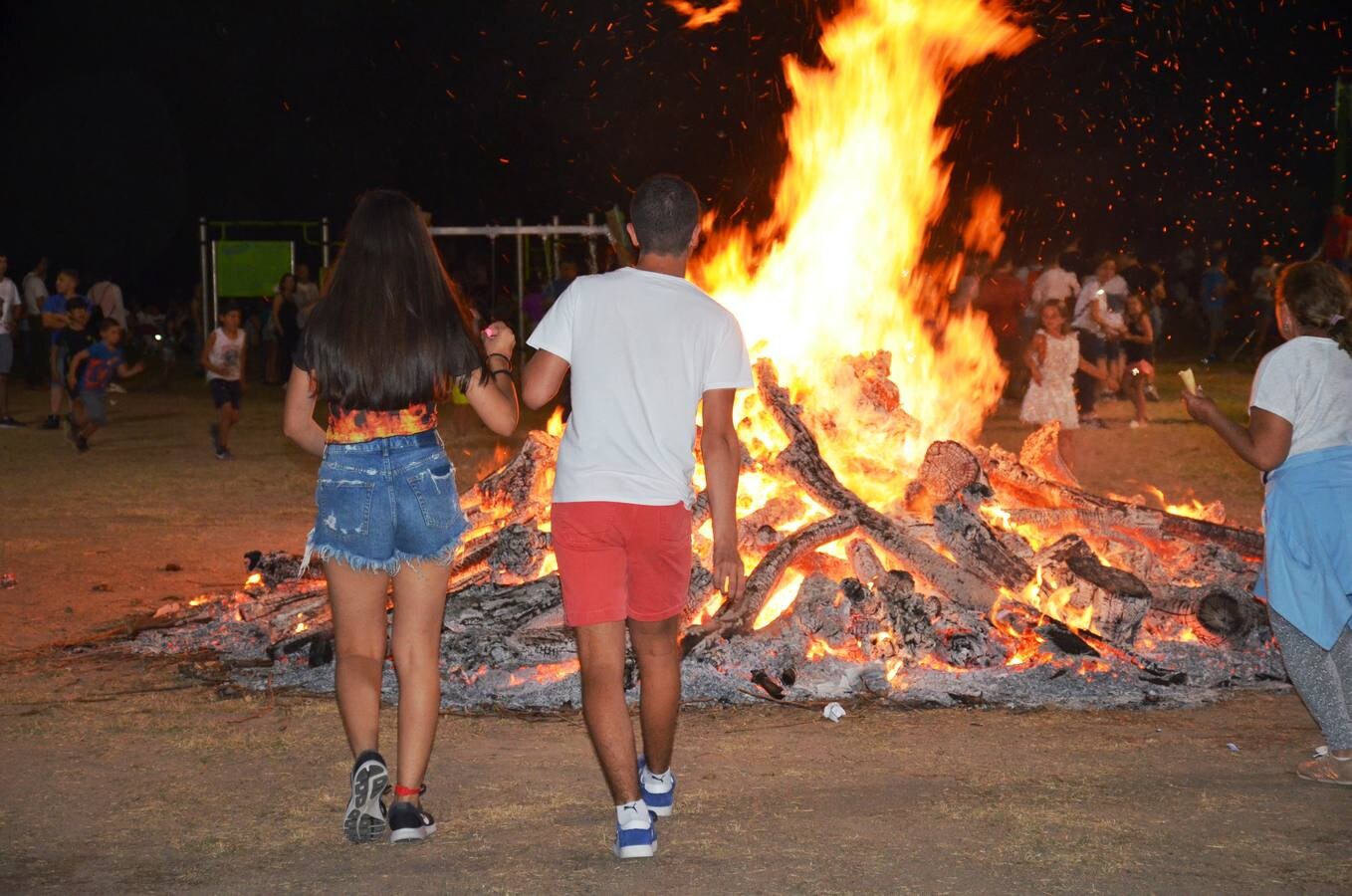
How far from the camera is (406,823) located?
4.61 metres

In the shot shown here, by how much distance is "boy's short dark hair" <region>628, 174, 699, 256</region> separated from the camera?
453cm

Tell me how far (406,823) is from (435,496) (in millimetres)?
1017

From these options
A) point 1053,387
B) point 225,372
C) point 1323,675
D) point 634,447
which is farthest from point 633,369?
point 225,372

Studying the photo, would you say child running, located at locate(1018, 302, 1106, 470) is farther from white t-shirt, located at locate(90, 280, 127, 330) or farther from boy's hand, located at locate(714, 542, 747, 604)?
white t-shirt, located at locate(90, 280, 127, 330)

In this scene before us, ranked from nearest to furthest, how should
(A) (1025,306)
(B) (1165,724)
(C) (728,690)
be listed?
(B) (1165,724)
(C) (728,690)
(A) (1025,306)

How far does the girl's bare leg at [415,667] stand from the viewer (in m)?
4.66

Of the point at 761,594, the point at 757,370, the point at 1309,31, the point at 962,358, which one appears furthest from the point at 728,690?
the point at 1309,31

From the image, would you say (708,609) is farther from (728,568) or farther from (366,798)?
(366,798)

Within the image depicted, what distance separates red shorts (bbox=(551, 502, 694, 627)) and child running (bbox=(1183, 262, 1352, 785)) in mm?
2010

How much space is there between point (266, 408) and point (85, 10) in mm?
24983

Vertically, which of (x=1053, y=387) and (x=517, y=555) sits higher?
(x=1053, y=387)

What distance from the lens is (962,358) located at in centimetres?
1005

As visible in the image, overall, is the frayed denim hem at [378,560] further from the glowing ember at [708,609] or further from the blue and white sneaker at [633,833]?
the glowing ember at [708,609]

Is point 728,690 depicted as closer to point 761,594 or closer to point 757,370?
point 761,594
